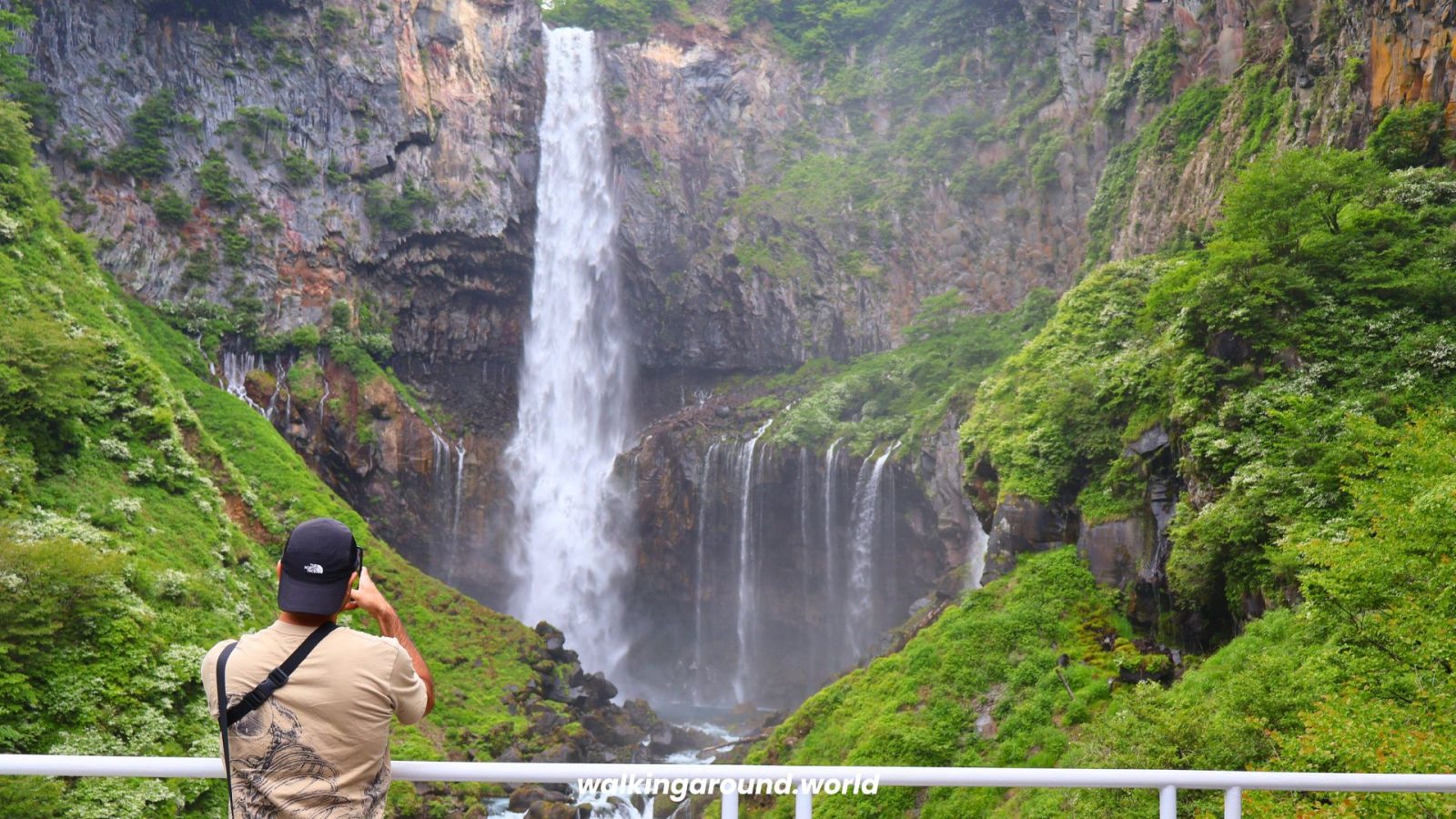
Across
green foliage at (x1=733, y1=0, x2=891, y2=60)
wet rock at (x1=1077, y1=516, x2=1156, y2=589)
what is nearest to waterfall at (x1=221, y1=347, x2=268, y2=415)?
wet rock at (x1=1077, y1=516, x2=1156, y2=589)

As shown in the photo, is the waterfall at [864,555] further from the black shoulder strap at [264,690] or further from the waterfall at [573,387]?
the black shoulder strap at [264,690]

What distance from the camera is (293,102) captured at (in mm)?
36125

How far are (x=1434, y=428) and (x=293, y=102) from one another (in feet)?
124

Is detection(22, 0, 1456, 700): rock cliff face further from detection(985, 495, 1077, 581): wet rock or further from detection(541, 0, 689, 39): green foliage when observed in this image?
detection(985, 495, 1077, 581): wet rock

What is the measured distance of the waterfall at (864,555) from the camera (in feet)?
109

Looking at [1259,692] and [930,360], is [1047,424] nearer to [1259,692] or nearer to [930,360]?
[1259,692]

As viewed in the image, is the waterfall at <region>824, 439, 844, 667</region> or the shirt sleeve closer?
the shirt sleeve

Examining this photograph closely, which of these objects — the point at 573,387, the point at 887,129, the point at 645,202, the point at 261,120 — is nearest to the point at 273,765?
the point at 261,120

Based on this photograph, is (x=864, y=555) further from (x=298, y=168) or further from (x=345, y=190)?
(x=298, y=168)

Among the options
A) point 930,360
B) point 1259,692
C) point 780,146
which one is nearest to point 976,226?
point 930,360

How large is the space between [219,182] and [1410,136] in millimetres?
35183

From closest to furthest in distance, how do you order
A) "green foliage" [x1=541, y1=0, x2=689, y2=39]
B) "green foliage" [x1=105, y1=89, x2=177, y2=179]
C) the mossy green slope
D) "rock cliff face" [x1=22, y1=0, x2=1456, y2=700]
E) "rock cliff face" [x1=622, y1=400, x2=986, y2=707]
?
the mossy green slope < "rock cliff face" [x1=22, y1=0, x2=1456, y2=700] < "green foliage" [x1=105, y1=89, x2=177, y2=179] < "rock cliff face" [x1=622, y1=400, x2=986, y2=707] < "green foliage" [x1=541, y1=0, x2=689, y2=39]

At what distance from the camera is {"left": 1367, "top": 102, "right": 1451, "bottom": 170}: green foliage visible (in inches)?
570

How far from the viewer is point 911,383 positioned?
37.3m
